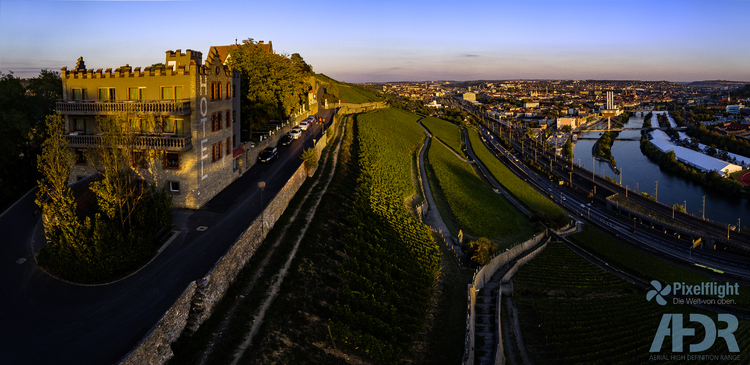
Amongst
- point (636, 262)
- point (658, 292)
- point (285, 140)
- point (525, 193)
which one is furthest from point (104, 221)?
point (525, 193)

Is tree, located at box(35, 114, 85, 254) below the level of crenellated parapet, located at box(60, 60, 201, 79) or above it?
below

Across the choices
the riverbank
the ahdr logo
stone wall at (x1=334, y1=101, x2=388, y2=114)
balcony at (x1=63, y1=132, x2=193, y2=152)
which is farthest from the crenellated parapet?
the riverbank

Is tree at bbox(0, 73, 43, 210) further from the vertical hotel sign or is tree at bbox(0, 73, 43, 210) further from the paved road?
the vertical hotel sign

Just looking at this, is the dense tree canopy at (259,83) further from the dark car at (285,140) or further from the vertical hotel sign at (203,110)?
the vertical hotel sign at (203,110)

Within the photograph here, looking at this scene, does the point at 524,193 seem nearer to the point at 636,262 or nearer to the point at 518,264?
the point at 636,262

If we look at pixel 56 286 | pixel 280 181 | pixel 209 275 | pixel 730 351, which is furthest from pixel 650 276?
pixel 56 286

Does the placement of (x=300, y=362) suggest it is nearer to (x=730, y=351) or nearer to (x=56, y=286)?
(x=56, y=286)
